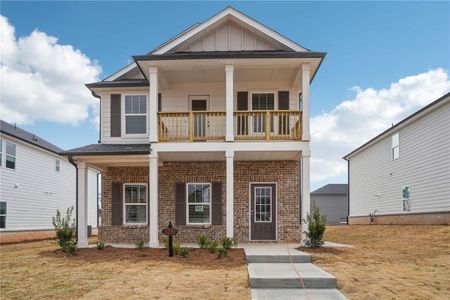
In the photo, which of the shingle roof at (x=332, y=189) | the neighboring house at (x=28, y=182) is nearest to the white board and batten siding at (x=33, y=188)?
the neighboring house at (x=28, y=182)

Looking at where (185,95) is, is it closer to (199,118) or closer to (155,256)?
(199,118)

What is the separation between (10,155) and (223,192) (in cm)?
1265

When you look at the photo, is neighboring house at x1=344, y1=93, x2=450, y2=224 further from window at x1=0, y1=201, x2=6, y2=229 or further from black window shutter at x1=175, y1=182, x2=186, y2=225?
window at x1=0, y1=201, x2=6, y2=229

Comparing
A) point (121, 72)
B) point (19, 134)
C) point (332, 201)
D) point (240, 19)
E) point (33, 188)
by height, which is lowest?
point (332, 201)

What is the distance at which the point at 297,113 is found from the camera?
13.3 m

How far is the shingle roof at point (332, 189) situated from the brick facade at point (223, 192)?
26172 millimetres

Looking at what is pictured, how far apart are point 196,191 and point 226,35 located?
5.70 metres

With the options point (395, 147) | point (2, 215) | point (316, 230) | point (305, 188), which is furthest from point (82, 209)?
point (395, 147)

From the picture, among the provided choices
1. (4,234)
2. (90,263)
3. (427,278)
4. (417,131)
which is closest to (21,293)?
(90,263)

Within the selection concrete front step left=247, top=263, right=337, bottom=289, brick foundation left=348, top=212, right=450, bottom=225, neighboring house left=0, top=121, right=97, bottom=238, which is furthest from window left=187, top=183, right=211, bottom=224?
brick foundation left=348, top=212, right=450, bottom=225

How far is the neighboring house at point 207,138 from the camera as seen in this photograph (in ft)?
43.5

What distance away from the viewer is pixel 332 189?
41125 millimetres

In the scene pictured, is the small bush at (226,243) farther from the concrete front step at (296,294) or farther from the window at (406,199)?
the window at (406,199)

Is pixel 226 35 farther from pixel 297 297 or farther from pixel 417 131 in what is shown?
pixel 417 131
